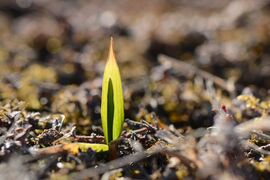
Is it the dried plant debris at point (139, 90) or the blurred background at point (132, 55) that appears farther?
the blurred background at point (132, 55)

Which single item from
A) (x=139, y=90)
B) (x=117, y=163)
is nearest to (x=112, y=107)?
(x=117, y=163)

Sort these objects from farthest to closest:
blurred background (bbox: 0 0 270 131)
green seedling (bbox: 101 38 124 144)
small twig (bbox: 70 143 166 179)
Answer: blurred background (bbox: 0 0 270 131) < green seedling (bbox: 101 38 124 144) < small twig (bbox: 70 143 166 179)

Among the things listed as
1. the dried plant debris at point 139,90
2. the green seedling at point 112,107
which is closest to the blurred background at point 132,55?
the dried plant debris at point 139,90

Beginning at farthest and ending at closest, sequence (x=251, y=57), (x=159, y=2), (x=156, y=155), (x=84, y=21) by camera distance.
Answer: (x=159, y=2), (x=84, y=21), (x=251, y=57), (x=156, y=155)

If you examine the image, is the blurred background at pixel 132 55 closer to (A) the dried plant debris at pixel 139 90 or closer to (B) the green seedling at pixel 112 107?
(A) the dried plant debris at pixel 139 90

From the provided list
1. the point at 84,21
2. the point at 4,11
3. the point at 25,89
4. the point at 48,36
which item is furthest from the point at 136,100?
the point at 4,11

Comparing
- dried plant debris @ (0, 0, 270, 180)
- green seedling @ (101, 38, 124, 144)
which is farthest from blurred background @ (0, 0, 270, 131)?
green seedling @ (101, 38, 124, 144)

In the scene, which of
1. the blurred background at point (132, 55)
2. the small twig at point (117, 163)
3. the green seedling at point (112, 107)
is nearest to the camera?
the small twig at point (117, 163)

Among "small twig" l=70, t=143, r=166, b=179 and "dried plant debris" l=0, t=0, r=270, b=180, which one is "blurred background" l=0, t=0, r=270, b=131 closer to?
"dried plant debris" l=0, t=0, r=270, b=180

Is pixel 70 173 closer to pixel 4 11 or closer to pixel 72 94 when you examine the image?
pixel 72 94
